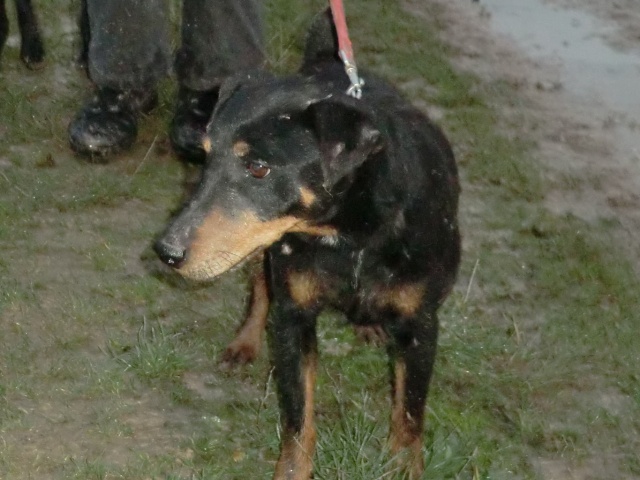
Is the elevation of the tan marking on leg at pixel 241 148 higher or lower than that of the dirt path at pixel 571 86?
higher

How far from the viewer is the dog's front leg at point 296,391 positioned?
2777mm

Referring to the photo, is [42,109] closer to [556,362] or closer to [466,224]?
[466,224]

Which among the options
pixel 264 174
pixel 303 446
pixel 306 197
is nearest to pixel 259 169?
pixel 264 174

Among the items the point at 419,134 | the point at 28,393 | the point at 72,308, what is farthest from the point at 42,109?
the point at 419,134

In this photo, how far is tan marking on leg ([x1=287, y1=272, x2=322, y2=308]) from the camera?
2.68 meters

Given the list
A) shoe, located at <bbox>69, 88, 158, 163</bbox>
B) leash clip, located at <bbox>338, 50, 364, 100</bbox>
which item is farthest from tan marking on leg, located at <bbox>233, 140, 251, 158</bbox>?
shoe, located at <bbox>69, 88, 158, 163</bbox>

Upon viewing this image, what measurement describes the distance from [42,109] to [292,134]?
9.92ft

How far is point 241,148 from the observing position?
7.89 ft

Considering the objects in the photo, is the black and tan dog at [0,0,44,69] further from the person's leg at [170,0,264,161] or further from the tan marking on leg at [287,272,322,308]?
the tan marking on leg at [287,272,322,308]

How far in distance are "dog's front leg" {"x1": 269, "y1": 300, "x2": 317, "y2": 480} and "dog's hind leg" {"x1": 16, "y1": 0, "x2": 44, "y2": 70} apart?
10.9 ft

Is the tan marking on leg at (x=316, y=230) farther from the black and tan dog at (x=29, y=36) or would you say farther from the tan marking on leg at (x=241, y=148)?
the black and tan dog at (x=29, y=36)

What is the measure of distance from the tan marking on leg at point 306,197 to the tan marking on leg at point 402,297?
0.39m

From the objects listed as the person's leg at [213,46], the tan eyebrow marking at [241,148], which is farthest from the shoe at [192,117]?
the tan eyebrow marking at [241,148]

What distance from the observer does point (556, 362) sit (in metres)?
3.50
